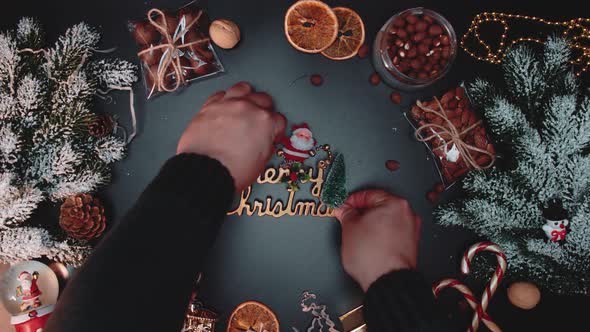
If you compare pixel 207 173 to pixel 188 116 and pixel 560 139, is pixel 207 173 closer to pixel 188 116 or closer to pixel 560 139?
pixel 188 116

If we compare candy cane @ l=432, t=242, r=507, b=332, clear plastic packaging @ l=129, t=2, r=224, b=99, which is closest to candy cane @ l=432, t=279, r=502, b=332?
candy cane @ l=432, t=242, r=507, b=332

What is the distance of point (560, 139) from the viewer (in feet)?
2.97

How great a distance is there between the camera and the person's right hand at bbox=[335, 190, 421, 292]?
1015 mm

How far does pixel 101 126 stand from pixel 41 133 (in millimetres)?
130

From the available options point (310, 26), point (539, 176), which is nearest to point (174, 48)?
point (310, 26)

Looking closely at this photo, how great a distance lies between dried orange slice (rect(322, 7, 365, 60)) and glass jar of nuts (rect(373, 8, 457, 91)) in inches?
2.7

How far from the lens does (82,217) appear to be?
101 cm

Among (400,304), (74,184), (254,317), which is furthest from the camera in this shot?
(254,317)

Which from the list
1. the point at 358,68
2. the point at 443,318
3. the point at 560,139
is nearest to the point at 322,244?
the point at 443,318

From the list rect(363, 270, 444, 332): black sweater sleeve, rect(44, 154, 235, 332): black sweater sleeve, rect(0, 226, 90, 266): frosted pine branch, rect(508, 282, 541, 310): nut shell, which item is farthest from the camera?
rect(508, 282, 541, 310): nut shell

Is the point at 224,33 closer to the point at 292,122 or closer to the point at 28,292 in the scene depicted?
the point at 292,122

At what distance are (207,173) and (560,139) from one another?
0.75 m

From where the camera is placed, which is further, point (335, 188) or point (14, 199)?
point (335, 188)

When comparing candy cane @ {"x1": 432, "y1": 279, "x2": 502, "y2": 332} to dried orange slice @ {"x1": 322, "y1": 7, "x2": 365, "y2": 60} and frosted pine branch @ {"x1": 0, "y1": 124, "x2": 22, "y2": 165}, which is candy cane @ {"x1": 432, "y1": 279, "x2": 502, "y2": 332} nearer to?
dried orange slice @ {"x1": 322, "y1": 7, "x2": 365, "y2": 60}
